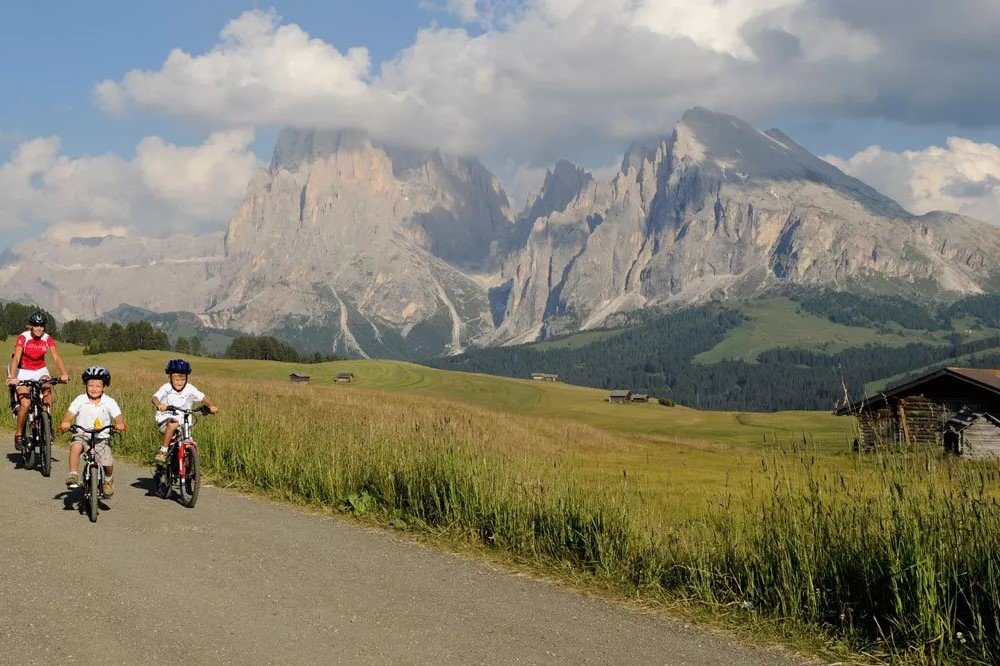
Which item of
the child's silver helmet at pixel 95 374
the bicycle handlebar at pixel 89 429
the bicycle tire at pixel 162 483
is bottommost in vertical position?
the bicycle tire at pixel 162 483

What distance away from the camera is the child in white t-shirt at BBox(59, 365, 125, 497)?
43.2 feet

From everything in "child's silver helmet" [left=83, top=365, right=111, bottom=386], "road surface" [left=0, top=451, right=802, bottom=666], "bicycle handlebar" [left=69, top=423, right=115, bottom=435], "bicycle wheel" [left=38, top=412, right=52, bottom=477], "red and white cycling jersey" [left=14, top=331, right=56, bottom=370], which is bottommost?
"road surface" [left=0, top=451, right=802, bottom=666]

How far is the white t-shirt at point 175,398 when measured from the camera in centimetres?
1450

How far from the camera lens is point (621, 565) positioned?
991 cm

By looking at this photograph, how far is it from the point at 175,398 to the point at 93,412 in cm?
140

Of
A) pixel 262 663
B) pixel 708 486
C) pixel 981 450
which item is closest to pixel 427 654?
pixel 262 663

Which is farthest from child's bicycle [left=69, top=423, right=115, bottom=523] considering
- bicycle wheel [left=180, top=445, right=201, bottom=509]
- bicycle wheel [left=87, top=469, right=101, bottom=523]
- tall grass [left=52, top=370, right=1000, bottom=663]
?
tall grass [left=52, top=370, right=1000, bottom=663]

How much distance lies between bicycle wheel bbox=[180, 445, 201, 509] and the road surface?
1.43 m

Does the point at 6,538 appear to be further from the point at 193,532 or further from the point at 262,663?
the point at 262,663

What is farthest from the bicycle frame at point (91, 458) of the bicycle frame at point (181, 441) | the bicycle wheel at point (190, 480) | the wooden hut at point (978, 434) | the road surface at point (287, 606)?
the wooden hut at point (978, 434)

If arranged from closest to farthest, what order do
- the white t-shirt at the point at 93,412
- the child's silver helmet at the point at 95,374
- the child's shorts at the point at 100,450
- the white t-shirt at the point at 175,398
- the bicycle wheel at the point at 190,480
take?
the child's shorts at the point at 100,450, the white t-shirt at the point at 93,412, the bicycle wheel at the point at 190,480, the child's silver helmet at the point at 95,374, the white t-shirt at the point at 175,398

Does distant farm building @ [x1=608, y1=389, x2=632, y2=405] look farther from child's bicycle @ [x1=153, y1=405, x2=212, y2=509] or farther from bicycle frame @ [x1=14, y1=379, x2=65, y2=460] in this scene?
child's bicycle @ [x1=153, y1=405, x2=212, y2=509]

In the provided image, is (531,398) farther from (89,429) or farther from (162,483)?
(89,429)

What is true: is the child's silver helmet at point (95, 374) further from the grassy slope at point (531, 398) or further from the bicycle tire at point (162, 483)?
the grassy slope at point (531, 398)
